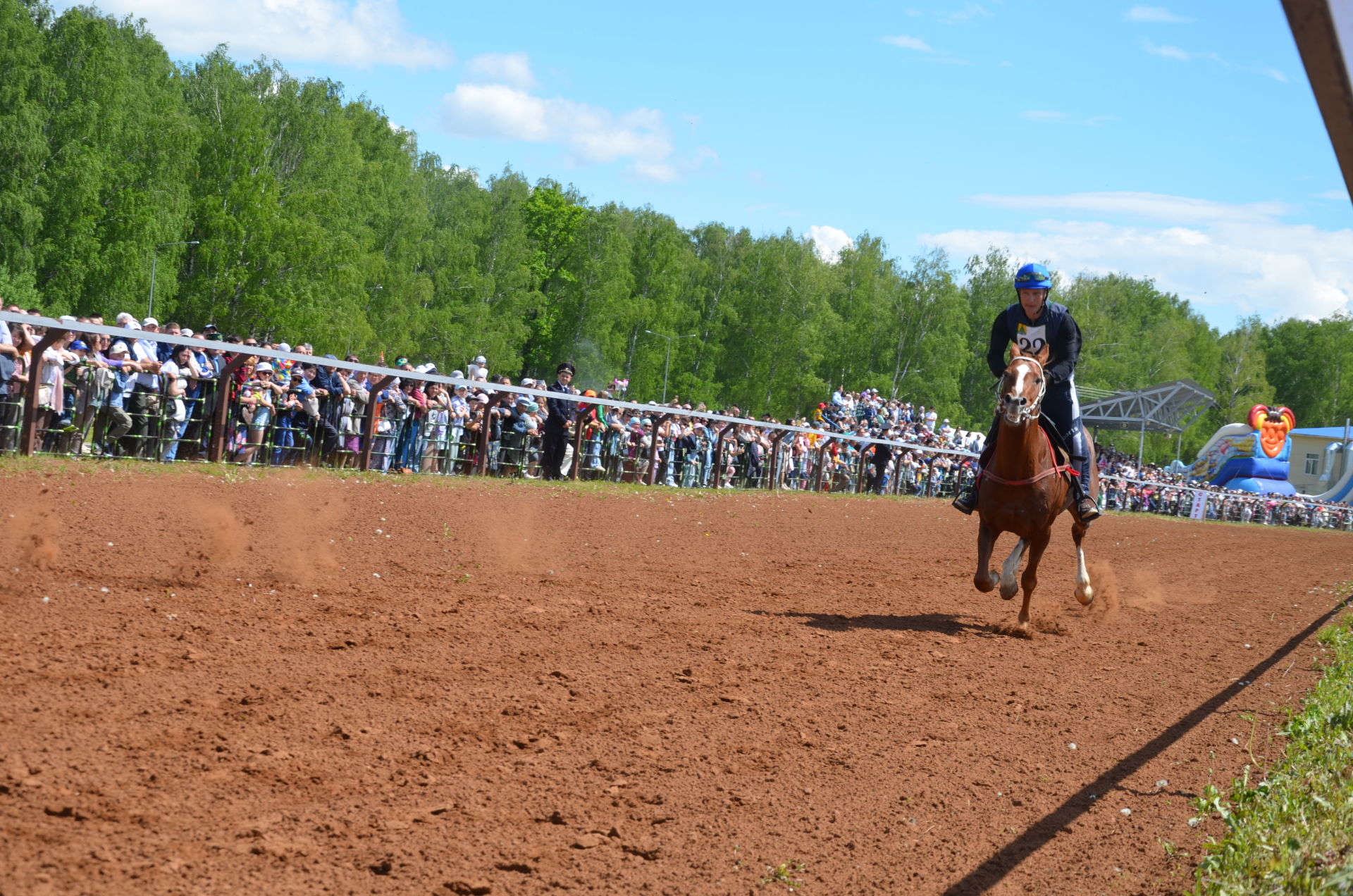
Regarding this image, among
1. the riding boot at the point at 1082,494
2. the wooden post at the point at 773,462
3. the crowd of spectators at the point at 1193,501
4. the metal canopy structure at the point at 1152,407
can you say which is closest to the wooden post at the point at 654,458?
the wooden post at the point at 773,462

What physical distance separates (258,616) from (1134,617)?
8.27 m

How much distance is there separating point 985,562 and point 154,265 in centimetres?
4356

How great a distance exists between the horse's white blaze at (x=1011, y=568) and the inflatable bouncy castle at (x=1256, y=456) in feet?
180

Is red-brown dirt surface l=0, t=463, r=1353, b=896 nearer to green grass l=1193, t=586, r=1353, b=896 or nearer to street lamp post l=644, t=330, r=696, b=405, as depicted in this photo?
green grass l=1193, t=586, r=1353, b=896

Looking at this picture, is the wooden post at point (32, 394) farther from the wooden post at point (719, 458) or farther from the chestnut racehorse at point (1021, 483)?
the wooden post at point (719, 458)

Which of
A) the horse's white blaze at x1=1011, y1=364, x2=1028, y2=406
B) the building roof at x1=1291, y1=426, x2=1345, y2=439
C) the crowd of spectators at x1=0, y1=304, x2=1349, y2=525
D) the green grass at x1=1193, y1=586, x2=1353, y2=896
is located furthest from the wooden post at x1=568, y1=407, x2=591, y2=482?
the building roof at x1=1291, y1=426, x2=1345, y2=439

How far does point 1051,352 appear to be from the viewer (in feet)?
32.3

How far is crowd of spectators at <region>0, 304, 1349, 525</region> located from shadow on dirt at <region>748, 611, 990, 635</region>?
8166 mm

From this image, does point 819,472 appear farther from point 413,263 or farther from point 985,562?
point 413,263

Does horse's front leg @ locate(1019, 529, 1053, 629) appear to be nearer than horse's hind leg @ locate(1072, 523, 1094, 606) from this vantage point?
Yes

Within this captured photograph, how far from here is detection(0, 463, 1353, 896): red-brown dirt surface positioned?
150 inches

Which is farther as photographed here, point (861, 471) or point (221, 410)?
point (861, 471)

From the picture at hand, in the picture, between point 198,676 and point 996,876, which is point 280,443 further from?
point 996,876

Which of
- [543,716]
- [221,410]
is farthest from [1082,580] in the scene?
[221,410]
